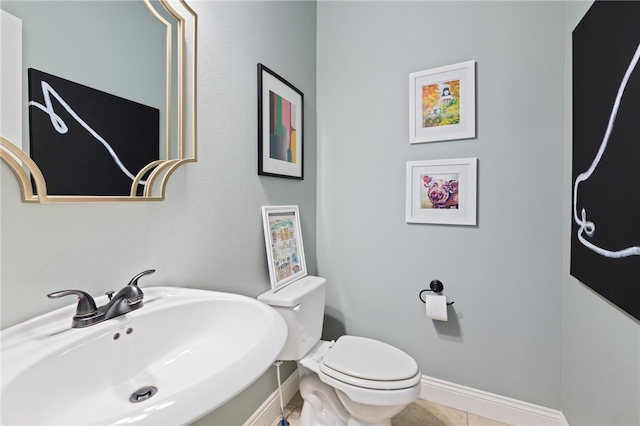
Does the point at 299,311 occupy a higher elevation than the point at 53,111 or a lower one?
lower

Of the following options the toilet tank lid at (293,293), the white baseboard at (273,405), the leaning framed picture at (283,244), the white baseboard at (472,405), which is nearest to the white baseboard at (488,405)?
the white baseboard at (472,405)

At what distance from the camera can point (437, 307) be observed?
1532 mm

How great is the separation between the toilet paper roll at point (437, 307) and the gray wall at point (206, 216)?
0.84 metres

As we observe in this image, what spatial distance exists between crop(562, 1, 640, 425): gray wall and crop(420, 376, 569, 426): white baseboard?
0.33 feet

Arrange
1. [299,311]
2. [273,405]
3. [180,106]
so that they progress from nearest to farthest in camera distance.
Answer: [180,106] → [299,311] → [273,405]

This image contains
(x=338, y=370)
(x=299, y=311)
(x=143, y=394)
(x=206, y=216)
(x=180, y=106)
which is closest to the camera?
(x=143, y=394)

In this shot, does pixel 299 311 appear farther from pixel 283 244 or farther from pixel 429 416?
pixel 429 416

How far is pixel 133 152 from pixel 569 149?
1.79 metres

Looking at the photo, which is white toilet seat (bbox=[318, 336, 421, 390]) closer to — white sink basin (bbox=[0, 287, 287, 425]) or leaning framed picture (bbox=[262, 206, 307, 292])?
leaning framed picture (bbox=[262, 206, 307, 292])

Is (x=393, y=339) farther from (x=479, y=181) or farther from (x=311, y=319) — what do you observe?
(x=479, y=181)

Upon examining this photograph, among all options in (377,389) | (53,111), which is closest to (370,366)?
(377,389)

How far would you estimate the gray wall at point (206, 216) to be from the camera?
0.70 metres

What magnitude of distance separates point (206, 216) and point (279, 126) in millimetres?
673

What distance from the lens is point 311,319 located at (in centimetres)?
148
